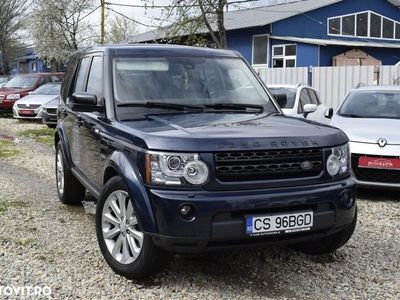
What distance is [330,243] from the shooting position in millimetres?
4520

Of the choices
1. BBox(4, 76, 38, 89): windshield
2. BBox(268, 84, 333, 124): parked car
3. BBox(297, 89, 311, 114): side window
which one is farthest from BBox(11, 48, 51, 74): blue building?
BBox(297, 89, 311, 114): side window

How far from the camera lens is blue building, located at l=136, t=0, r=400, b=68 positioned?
24641mm

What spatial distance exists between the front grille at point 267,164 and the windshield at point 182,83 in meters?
1.18

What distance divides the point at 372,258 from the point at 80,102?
2891 mm

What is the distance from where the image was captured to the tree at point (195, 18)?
16.3 meters

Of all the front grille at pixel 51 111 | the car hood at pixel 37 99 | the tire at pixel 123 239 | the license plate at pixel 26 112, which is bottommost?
the tire at pixel 123 239

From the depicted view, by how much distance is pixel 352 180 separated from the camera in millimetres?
4203

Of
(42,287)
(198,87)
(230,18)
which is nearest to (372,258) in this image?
(198,87)

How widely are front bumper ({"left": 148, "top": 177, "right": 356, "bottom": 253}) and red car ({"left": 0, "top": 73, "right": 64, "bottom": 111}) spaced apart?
59.1 ft

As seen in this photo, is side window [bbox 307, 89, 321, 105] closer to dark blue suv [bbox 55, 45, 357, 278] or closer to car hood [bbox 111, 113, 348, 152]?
dark blue suv [bbox 55, 45, 357, 278]

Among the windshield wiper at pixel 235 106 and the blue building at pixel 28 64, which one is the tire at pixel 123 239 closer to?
the windshield wiper at pixel 235 106

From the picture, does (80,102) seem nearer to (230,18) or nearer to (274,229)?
(274,229)

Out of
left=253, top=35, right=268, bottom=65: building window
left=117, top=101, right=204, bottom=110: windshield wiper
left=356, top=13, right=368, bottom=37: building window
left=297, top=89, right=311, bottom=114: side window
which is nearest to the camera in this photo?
left=117, top=101, right=204, bottom=110: windshield wiper

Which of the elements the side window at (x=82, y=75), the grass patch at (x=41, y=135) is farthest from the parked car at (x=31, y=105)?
the side window at (x=82, y=75)
